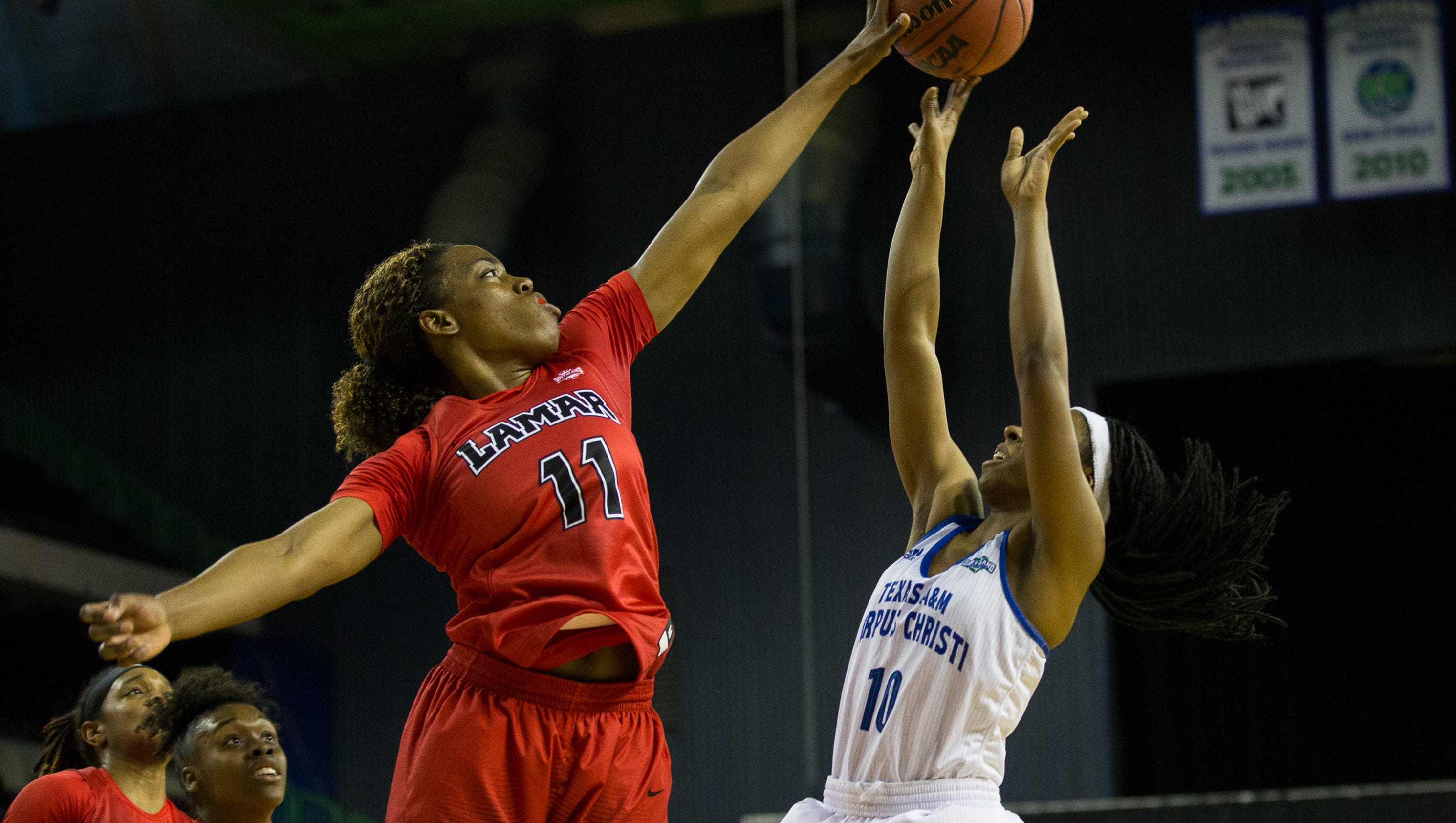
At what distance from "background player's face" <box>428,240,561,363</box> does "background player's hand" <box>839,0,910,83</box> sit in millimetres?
667

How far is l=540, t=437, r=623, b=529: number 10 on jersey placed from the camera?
196 cm

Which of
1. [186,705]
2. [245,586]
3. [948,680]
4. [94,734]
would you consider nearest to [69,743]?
[94,734]

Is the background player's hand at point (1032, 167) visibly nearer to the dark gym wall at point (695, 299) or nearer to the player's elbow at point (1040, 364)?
the player's elbow at point (1040, 364)

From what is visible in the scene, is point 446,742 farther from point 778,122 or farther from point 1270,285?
point 1270,285

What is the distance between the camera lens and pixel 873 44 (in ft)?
7.70

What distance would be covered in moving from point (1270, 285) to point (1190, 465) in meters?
4.19

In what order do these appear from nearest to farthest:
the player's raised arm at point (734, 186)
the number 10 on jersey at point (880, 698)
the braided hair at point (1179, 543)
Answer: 1. the number 10 on jersey at point (880, 698)
2. the braided hair at point (1179, 543)
3. the player's raised arm at point (734, 186)

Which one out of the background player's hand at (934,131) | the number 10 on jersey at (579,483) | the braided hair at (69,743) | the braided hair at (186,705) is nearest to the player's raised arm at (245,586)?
the number 10 on jersey at (579,483)

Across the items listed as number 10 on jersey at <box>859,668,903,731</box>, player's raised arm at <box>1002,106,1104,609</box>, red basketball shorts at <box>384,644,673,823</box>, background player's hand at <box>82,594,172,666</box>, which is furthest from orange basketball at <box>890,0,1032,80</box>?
background player's hand at <box>82,594,172,666</box>

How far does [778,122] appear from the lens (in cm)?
229

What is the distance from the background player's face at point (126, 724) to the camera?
131 inches

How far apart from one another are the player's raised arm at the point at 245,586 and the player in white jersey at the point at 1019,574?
78 cm

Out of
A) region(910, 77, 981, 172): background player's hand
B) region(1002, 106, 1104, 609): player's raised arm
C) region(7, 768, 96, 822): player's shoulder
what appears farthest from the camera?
region(7, 768, 96, 822): player's shoulder

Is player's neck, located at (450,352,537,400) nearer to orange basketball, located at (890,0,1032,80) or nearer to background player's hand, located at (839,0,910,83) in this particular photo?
background player's hand, located at (839,0,910,83)
